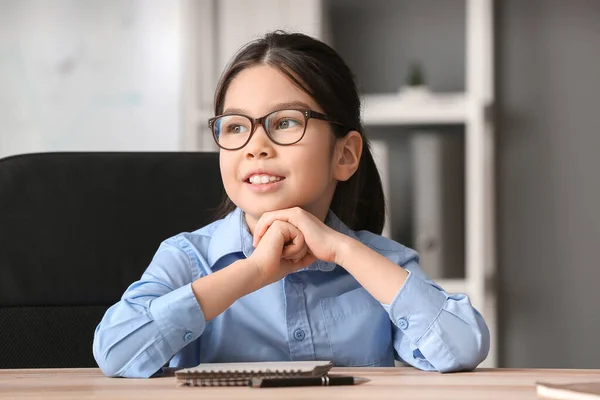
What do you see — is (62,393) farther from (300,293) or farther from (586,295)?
(586,295)

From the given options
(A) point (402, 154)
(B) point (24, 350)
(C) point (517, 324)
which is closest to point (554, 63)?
(A) point (402, 154)

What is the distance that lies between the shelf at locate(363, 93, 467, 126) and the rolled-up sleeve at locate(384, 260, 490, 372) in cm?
157

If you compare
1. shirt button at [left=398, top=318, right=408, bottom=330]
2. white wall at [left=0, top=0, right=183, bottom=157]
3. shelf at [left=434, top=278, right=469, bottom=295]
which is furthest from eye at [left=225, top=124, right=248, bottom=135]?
white wall at [left=0, top=0, right=183, bottom=157]

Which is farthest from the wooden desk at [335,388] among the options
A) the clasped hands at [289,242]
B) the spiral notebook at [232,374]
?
the clasped hands at [289,242]

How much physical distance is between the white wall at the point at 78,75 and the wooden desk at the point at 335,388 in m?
1.95

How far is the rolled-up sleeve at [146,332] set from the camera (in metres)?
1.20

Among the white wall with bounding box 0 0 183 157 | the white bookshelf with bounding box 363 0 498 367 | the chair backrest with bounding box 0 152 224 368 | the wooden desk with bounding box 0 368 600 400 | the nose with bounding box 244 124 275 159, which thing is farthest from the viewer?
the white wall with bounding box 0 0 183 157

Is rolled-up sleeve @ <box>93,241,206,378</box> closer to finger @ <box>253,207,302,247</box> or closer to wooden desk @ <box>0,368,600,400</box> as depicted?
wooden desk @ <box>0,368,600,400</box>

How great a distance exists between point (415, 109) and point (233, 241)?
5.00ft

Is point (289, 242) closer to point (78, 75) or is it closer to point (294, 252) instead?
point (294, 252)

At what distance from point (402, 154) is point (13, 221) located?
157 centimetres

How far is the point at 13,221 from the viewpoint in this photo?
1584mm

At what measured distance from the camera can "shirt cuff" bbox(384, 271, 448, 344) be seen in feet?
4.10

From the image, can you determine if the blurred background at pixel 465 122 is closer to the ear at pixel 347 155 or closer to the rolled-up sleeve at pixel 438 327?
the ear at pixel 347 155
